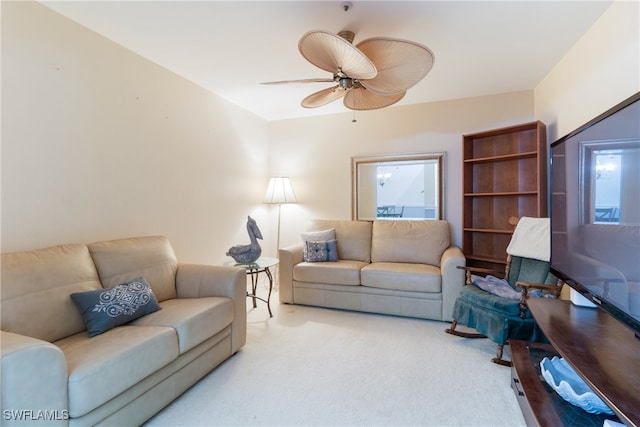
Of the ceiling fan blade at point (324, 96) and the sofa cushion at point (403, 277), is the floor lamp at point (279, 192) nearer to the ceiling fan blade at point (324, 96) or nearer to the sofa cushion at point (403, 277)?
the sofa cushion at point (403, 277)

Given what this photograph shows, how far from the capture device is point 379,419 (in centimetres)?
165

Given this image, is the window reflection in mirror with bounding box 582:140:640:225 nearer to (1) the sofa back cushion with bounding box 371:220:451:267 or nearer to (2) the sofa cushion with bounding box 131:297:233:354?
(1) the sofa back cushion with bounding box 371:220:451:267

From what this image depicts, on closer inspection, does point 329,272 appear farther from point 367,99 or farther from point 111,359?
point 111,359

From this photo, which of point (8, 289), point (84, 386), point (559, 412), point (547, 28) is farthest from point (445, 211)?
point (8, 289)

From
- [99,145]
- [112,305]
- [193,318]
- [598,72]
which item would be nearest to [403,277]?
[193,318]

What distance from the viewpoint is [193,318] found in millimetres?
1880

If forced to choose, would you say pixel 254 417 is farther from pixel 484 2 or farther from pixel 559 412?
pixel 484 2

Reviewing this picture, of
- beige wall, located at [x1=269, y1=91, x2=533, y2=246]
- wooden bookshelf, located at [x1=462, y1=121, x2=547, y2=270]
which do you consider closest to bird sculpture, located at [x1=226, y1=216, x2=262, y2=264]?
beige wall, located at [x1=269, y1=91, x2=533, y2=246]

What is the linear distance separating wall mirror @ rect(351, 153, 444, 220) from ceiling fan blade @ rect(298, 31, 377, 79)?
223 cm

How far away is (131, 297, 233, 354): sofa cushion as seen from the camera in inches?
71.2

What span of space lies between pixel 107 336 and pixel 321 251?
2.27 m

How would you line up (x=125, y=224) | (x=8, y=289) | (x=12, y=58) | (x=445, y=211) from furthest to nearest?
(x=445, y=211)
(x=125, y=224)
(x=12, y=58)
(x=8, y=289)

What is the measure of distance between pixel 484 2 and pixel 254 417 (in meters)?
2.78

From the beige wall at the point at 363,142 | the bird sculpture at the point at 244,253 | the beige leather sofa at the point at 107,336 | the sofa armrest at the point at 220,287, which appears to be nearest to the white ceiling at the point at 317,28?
the beige wall at the point at 363,142
